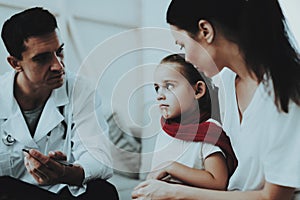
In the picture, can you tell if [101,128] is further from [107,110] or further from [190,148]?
[190,148]

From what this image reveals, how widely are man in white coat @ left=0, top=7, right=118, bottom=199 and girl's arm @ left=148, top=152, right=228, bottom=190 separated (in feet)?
0.63

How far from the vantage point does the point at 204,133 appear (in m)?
1.35

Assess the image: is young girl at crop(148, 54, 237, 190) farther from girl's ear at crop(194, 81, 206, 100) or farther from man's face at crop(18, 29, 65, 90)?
man's face at crop(18, 29, 65, 90)

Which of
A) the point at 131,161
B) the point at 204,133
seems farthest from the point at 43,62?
the point at 204,133

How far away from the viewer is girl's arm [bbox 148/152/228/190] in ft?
4.41

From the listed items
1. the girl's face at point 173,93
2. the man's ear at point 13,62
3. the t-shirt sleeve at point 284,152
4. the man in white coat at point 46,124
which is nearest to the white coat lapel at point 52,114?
the man in white coat at point 46,124

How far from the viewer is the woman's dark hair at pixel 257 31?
133 centimetres

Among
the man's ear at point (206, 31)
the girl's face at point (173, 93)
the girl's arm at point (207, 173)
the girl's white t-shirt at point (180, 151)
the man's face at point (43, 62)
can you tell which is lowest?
the girl's arm at point (207, 173)

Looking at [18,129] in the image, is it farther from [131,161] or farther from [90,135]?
[131,161]

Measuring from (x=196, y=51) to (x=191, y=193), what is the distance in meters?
0.39

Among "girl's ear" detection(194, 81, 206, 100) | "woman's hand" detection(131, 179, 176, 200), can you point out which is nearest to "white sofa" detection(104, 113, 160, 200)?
"woman's hand" detection(131, 179, 176, 200)

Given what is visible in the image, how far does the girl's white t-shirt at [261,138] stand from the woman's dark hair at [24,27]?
505 mm

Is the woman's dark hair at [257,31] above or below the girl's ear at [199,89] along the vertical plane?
above

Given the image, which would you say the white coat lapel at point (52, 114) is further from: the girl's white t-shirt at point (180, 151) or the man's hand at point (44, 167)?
the girl's white t-shirt at point (180, 151)
